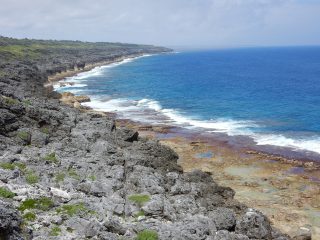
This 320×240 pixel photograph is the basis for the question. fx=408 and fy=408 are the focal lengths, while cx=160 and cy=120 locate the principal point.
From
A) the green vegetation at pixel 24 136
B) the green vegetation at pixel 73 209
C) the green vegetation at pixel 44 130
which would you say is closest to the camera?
the green vegetation at pixel 73 209

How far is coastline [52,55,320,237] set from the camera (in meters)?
38.4

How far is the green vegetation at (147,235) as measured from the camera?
22233 millimetres

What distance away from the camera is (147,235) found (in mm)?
22422

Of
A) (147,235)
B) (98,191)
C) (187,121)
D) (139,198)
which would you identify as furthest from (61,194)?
(187,121)

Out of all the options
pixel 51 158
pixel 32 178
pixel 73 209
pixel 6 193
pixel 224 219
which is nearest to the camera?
pixel 6 193

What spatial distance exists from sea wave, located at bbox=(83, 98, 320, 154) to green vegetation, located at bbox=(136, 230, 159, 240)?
1614 inches

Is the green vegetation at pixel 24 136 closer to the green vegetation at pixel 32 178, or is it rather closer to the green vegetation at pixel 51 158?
the green vegetation at pixel 51 158

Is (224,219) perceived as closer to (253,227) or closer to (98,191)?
(253,227)

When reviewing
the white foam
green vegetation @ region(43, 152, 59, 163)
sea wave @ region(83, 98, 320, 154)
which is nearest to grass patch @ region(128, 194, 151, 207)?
green vegetation @ region(43, 152, 59, 163)

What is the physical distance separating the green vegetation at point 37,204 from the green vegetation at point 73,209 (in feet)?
2.33

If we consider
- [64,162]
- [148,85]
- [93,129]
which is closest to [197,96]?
[148,85]

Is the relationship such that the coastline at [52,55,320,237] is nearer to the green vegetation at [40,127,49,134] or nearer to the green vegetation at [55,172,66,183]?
the green vegetation at [40,127,49,134]

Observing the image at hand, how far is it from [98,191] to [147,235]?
6.91 metres

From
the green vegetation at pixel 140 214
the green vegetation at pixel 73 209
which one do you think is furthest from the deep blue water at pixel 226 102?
the green vegetation at pixel 73 209
